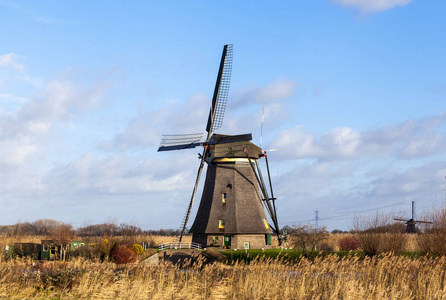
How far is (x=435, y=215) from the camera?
2177 cm

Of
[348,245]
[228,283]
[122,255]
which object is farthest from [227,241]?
[228,283]

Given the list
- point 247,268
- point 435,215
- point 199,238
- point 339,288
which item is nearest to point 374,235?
point 435,215

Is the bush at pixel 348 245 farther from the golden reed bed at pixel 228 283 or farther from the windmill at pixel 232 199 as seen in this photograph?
A: the golden reed bed at pixel 228 283

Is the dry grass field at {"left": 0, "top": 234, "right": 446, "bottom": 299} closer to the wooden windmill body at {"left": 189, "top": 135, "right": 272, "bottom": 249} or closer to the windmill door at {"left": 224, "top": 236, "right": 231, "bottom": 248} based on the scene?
the wooden windmill body at {"left": 189, "top": 135, "right": 272, "bottom": 249}

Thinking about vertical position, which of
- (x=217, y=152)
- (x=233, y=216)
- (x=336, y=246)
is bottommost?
(x=336, y=246)

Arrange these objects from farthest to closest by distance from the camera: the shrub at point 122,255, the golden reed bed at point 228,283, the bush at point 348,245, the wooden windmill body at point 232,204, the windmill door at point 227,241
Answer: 1. the bush at point 348,245
2. the windmill door at point 227,241
3. the wooden windmill body at point 232,204
4. the shrub at point 122,255
5. the golden reed bed at point 228,283

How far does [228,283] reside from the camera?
45.9 feet

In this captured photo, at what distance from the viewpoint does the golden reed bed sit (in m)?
12.7

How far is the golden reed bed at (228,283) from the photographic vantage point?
1269 cm

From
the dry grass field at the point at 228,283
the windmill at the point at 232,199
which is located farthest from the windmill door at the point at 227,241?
the dry grass field at the point at 228,283

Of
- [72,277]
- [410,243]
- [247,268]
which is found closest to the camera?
[72,277]

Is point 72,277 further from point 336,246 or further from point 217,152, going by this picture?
point 336,246

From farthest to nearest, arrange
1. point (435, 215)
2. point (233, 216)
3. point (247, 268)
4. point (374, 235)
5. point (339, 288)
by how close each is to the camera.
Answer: point (233, 216), point (374, 235), point (435, 215), point (247, 268), point (339, 288)

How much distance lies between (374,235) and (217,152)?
15486mm
